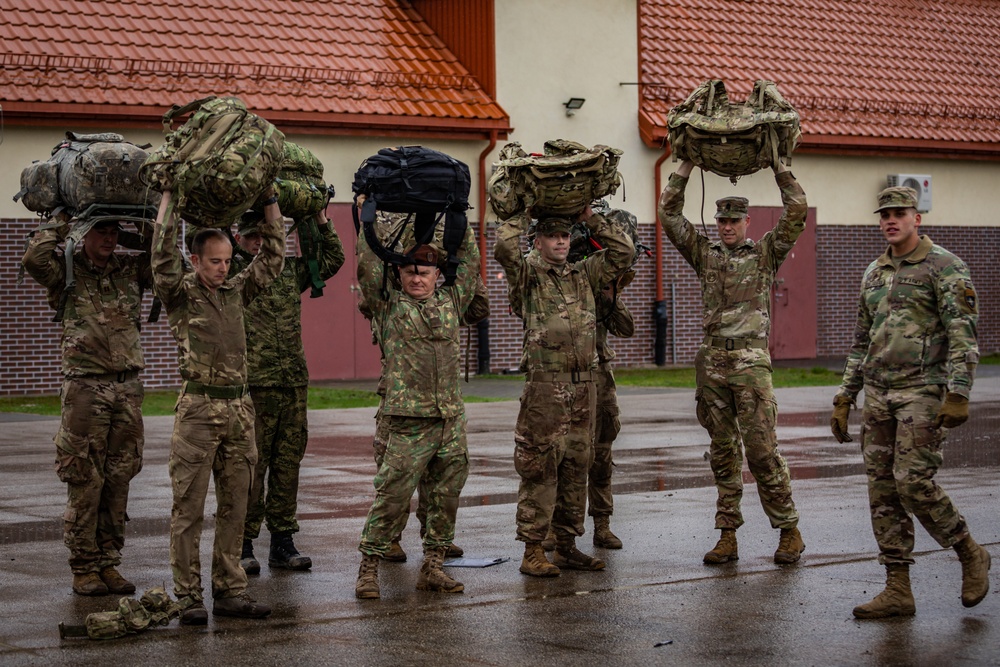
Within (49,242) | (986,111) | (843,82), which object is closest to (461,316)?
(49,242)

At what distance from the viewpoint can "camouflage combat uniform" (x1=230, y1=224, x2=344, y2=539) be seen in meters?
9.35

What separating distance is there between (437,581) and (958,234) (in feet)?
75.1

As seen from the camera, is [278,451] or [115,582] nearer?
[115,582]

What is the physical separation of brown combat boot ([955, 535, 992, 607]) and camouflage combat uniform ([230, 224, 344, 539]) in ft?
12.5

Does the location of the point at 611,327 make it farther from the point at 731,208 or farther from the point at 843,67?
the point at 843,67

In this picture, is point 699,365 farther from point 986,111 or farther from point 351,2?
point 986,111

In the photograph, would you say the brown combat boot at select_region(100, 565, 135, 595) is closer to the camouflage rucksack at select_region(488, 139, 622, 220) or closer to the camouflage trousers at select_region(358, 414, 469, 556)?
the camouflage trousers at select_region(358, 414, 469, 556)

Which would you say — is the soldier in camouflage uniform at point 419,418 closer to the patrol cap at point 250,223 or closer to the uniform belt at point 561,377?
the uniform belt at point 561,377

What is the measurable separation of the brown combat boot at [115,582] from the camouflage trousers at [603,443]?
3.08m

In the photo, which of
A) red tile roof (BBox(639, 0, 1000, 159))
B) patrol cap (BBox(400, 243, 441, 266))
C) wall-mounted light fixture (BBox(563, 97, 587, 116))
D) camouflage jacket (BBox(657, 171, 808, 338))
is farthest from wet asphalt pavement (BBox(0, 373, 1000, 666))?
red tile roof (BBox(639, 0, 1000, 159))

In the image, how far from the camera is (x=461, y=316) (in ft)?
29.6

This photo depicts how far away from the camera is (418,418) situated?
8484mm

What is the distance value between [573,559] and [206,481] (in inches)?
96.0

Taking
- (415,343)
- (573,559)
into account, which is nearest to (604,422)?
(573,559)
